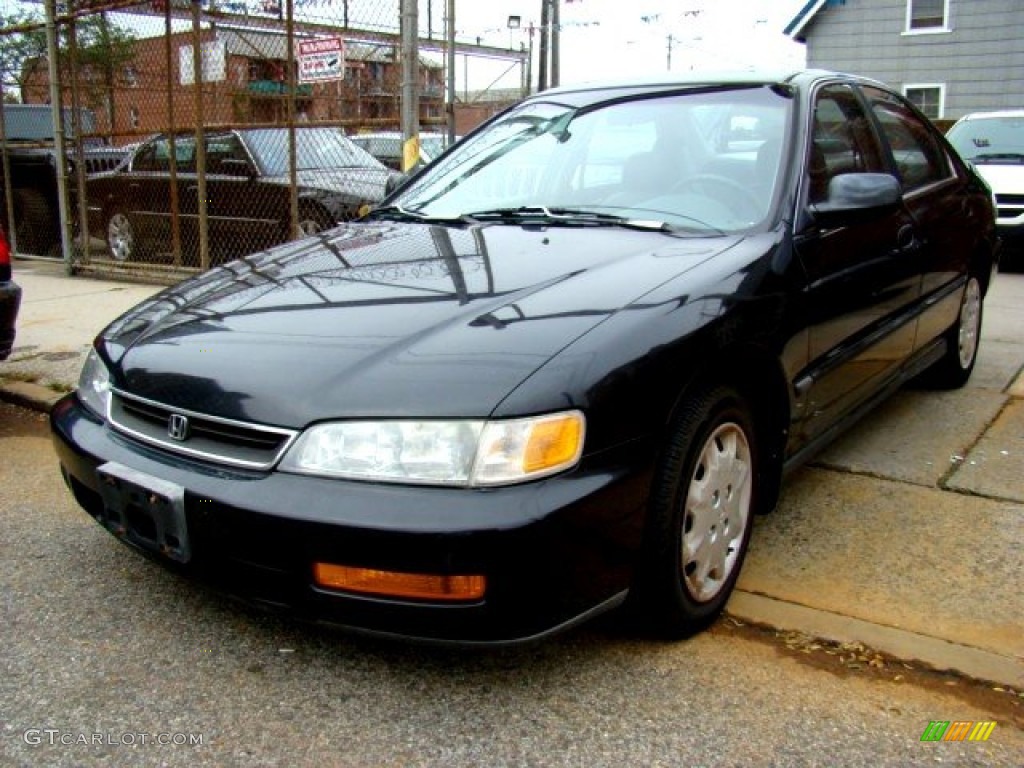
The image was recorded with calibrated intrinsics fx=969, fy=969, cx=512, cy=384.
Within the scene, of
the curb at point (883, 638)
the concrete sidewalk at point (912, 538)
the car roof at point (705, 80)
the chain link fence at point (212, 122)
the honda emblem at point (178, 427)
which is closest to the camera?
the honda emblem at point (178, 427)

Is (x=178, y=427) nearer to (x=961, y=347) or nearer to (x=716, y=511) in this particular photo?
(x=716, y=511)

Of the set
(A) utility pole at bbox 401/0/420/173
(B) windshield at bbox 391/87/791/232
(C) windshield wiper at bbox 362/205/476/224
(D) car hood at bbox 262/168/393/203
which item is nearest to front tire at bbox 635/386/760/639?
(B) windshield at bbox 391/87/791/232

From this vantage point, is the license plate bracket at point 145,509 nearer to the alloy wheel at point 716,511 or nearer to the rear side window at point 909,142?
the alloy wheel at point 716,511

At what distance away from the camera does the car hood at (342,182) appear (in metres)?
8.88

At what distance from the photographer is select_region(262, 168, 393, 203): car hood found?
888 centimetres

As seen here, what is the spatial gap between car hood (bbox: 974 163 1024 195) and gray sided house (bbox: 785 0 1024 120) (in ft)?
34.7

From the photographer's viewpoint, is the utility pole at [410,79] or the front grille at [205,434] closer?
the front grille at [205,434]

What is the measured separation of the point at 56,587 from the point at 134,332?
851mm

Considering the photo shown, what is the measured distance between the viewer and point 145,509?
2.42 meters

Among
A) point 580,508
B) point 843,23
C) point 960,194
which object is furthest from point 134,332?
point 843,23

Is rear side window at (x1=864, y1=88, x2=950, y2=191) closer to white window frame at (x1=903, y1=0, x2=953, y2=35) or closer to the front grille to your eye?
the front grille

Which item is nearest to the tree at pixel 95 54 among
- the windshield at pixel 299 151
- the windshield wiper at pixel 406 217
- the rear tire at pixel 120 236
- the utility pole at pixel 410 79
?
the rear tire at pixel 120 236

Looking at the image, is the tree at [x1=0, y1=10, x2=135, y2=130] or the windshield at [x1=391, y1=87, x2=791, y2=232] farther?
the tree at [x1=0, y1=10, x2=135, y2=130]

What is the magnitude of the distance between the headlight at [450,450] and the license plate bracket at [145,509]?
38cm
